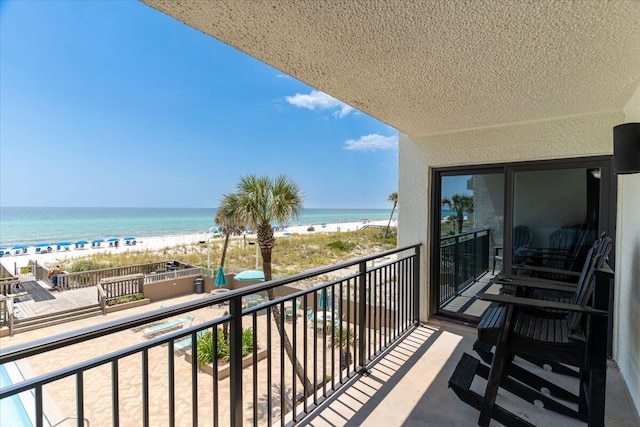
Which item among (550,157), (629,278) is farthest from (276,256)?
(629,278)

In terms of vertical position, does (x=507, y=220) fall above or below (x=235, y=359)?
above

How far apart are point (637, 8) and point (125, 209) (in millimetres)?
65757

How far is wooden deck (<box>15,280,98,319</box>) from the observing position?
27.4 feet

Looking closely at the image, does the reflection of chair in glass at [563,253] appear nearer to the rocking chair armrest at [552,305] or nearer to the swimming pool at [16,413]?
the rocking chair armrest at [552,305]

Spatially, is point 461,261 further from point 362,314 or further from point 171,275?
point 171,275

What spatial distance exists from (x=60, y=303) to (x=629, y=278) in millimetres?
12366

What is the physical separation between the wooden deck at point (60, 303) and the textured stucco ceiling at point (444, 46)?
416 inches

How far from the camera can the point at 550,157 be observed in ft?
8.91

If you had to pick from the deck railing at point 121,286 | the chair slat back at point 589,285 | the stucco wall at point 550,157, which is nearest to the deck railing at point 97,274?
the deck railing at point 121,286

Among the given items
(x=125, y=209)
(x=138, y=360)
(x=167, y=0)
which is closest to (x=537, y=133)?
(x=167, y=0)

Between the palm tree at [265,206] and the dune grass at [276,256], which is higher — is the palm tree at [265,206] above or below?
above

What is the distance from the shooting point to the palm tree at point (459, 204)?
11.0ft

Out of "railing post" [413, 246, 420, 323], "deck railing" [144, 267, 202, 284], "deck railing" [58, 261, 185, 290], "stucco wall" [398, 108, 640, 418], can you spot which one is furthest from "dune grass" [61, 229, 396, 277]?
"stucco wall" [398, 108, 640, 418]

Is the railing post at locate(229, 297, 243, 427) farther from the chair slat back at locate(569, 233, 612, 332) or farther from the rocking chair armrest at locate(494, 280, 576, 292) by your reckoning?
the rocking chair armrest at locate(494, 280, 576, 292)
